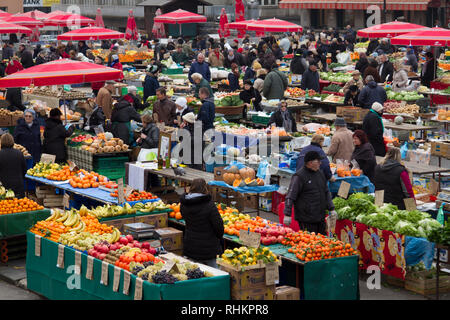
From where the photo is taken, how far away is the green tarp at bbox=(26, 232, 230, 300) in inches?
330

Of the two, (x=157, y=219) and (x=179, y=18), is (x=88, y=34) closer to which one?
(x=179, y=18)

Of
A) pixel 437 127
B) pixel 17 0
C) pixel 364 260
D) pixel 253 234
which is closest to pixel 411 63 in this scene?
pixel 437 127

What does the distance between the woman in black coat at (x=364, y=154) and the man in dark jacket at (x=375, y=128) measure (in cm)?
155

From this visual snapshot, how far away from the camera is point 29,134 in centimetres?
1630

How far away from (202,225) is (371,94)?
10053 mm

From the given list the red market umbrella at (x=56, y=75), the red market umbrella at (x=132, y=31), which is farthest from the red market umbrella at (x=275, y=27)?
the red market umbrella at (x=56, y=75)

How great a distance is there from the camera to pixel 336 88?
23.4 metres

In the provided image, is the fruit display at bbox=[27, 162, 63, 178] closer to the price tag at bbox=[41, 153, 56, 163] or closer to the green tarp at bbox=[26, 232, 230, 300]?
the price tag at bbox=[41, 153, 56, 163]

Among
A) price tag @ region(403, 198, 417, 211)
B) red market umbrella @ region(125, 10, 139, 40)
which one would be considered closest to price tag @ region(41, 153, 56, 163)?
price tag @ region(403, 198, 417, 211)

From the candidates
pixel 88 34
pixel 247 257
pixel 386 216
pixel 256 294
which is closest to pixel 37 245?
pixel 247 257

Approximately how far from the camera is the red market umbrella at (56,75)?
632 inches

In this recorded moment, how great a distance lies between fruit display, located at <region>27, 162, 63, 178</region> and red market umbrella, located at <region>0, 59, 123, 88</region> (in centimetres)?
185

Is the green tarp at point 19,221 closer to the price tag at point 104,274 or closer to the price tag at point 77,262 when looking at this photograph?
the price tag at point 77,262
